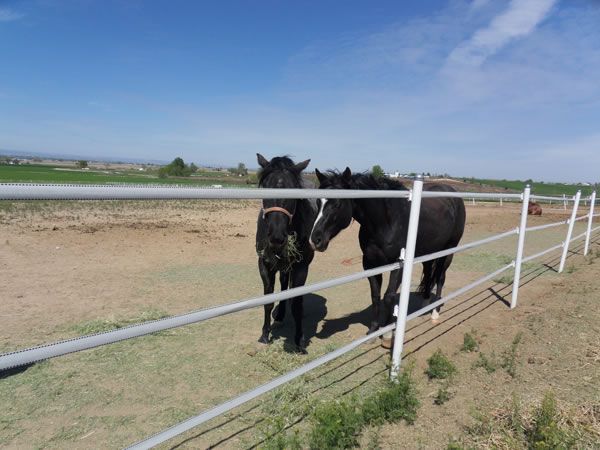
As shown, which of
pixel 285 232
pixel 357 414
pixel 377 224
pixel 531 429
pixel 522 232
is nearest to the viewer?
pixel 531 429

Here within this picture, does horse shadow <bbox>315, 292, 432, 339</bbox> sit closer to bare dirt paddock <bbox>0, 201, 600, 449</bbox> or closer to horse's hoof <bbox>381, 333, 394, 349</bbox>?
bare dirt paddock <bbox>0, 201, 600, 449</bbox>

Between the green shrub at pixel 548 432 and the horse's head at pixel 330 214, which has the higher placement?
the horse's head at pixel 330 214

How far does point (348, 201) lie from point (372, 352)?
1627 mm

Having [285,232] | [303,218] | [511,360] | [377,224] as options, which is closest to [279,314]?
[303,218]

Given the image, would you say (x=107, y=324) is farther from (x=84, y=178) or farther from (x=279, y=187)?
(x=84, y=178)

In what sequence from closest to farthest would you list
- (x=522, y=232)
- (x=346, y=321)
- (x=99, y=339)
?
(x=99, y=339) < (x=522, y=232) < (x=346, y=321)

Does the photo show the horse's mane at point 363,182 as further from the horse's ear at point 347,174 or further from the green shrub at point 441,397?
the green shrub at point 441,397

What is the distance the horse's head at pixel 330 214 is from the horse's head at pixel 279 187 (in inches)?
9.9

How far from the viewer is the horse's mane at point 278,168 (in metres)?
3.66

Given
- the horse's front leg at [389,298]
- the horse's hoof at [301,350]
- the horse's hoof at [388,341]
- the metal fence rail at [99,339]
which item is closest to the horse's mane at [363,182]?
the horse's front leg at [389,298]

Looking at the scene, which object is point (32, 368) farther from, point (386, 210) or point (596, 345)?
point (596, 345)

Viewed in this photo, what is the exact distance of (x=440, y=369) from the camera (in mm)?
3143

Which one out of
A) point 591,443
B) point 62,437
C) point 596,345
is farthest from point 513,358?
point 62,437

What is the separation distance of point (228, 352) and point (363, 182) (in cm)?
239
